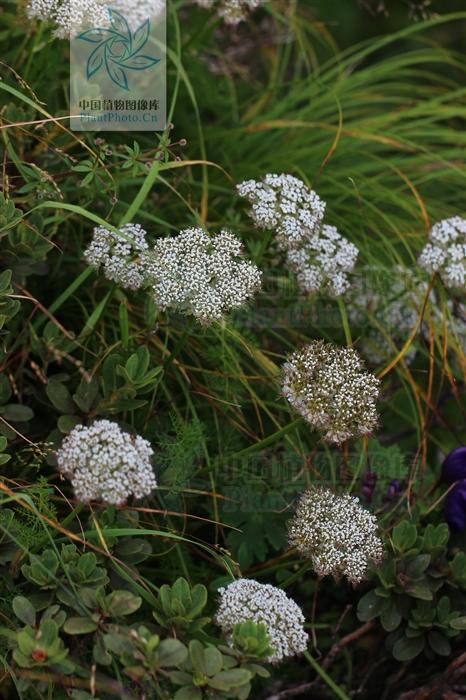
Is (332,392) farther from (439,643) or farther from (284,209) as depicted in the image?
(439,643)

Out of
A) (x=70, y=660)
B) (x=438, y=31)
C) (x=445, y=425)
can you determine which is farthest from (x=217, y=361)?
(x=438, y=31)

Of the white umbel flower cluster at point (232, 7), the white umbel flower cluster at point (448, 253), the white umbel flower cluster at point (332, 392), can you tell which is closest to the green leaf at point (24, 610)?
the white umbel flower cluster at point (332, 392)

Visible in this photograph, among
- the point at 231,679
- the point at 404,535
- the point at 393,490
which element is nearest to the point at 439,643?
the point at 404,535

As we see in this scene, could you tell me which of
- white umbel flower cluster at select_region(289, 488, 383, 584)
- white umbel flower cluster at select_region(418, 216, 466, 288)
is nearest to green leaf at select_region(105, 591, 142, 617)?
white umbel flower cluster at select_region(289, 488, 383, 584)

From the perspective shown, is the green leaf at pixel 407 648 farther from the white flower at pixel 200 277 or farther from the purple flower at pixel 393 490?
the white flower at pixel 200 277

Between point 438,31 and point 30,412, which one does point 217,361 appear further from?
point 438,31

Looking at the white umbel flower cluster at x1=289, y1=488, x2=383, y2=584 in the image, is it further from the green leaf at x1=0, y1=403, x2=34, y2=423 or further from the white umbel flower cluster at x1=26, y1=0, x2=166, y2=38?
the white umbel flower cluster at x1=26, y1=0, x2=166, y2=38
